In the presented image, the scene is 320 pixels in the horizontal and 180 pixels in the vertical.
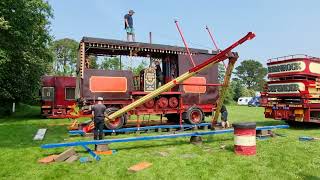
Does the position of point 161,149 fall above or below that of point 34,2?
below

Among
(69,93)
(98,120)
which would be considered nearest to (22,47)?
(69,93)

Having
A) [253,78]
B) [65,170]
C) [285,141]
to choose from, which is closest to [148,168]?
[65,170]

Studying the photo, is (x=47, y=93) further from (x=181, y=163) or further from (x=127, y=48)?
(x=181, y=163)

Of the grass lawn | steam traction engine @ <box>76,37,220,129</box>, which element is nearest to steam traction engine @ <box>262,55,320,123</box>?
steam traction engine @ <box>76,37,220,129</box>

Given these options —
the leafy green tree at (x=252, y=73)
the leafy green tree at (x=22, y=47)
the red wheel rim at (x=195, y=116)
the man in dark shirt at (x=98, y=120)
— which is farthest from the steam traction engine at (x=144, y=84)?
the leafy green tree at (x=252, y=73)

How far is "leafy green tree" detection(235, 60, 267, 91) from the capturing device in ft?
412

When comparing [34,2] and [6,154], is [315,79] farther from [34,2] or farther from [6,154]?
[34,2]

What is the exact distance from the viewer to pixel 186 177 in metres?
7.50

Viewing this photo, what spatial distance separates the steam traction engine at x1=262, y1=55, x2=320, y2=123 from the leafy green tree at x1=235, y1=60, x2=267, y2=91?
359 ft

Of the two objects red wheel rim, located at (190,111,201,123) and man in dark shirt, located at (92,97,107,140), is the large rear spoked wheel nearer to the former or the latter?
red wheel rim, located at (190,111,201,123)

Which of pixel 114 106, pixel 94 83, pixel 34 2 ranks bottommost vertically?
pixel 114 106

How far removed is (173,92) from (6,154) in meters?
8.45

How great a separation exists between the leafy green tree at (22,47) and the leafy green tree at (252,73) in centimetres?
10174

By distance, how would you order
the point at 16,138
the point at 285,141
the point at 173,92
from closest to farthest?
the point at 285,141
the point at 16,138
the point at 173,92
